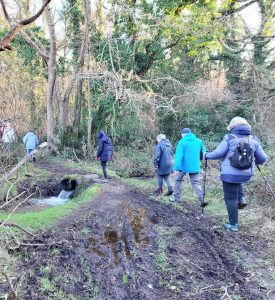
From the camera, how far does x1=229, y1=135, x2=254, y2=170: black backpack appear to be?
6.32m

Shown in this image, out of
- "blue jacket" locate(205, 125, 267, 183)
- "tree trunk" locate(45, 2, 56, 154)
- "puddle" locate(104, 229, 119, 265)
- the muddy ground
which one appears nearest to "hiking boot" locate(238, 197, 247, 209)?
the muddy ground

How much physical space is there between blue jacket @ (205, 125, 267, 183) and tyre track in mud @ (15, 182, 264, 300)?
3.90 ft

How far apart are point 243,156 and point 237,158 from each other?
115 millimetres

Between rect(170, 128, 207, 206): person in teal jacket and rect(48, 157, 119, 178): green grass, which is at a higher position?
rect(170, 128, 207, 206): person in teal jacket

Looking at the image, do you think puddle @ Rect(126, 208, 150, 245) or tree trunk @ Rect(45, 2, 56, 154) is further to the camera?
tree trunk @ Rect(45, 2, 56, 154)

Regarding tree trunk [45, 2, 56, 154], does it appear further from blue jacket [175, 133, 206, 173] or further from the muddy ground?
the muddy ground

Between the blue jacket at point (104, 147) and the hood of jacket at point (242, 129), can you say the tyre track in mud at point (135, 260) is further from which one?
the blue jacket at point (104, 147)

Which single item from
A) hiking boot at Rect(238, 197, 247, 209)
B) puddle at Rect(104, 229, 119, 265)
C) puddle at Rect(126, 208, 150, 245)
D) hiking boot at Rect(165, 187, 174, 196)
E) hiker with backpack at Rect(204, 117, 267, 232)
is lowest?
hiking boot at Rect(165, 187, 174, 196)

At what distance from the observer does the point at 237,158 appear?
633 centimetres

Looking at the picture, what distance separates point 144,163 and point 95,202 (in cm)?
704

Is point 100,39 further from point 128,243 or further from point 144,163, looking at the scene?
point 128,243

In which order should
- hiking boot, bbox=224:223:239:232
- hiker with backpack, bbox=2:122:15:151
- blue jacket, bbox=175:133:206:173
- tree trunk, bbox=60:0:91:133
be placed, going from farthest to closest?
tree trunk, bbox=60:0:91:133, hiker with backpack, bbox=2:122:15:151, blue jacket, bbox=175:133:206:173, hiking boot, bbox=224:223:239:232

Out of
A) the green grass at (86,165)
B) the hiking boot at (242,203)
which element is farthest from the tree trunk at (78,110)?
the hiking boot at (242,203)

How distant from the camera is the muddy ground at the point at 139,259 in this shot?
15.6ft
